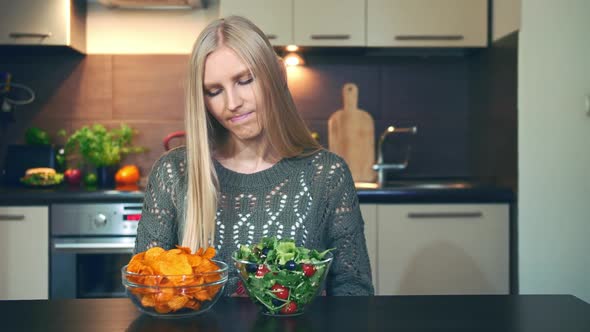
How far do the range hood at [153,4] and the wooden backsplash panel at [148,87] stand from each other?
0.81 ft

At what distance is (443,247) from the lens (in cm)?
275

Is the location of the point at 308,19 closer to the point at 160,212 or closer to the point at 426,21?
the point at 426,21

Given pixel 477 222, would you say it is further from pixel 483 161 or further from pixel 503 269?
pixel 483 161

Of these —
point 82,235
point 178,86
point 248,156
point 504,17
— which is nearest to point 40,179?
point 82,235

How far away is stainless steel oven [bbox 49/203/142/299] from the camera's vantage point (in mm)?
2674

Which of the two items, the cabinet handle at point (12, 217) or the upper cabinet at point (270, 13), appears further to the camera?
the upper cabinet at point (270, 13)

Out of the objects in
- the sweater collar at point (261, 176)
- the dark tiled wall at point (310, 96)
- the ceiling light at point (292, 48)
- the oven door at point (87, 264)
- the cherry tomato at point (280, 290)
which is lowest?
the oven door at point (87, 264)

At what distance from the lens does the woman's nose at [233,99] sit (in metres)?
1.41

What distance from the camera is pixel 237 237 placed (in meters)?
1.53

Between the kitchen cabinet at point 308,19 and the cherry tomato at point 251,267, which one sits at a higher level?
the kitchen cabinet at point 308,19

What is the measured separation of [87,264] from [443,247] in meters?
1.44

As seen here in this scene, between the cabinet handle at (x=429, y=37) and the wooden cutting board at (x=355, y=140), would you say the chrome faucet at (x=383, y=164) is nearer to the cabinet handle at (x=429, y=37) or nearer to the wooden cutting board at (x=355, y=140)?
the wooden cutting board at (x=355, y=140)

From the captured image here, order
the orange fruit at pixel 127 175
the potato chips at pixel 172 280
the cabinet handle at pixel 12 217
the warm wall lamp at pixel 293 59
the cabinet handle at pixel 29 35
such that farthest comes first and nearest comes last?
the warm wall lamp at pixel 293 59 < the orange fruit at pixel 127 175 < the cabinet handle at pixel 29 35 < the cabinet handle at pixel 12 217 < the potato chips at pixel 172 280

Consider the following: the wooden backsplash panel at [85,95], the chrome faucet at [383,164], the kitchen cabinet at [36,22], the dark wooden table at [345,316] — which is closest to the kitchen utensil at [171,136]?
the wooden backsplash panel at [85,95]
